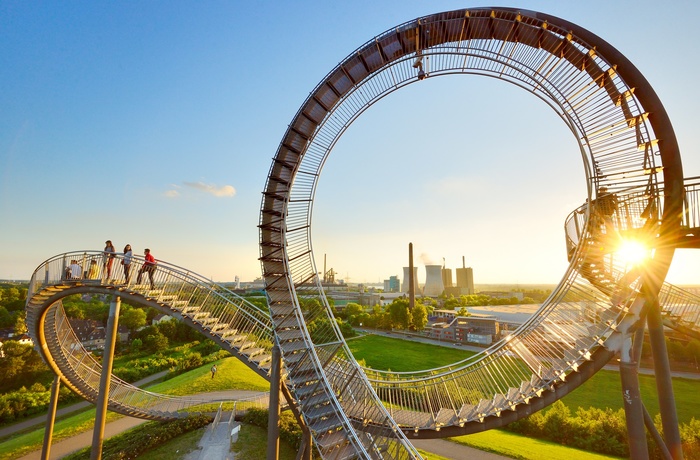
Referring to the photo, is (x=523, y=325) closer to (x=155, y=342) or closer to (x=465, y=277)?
(x=155, y=342)

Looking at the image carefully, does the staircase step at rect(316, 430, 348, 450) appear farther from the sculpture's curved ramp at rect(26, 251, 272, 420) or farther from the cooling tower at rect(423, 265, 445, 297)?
the cooling tower at rect(423, 265, 445, 297)

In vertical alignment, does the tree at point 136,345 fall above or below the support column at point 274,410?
A: below

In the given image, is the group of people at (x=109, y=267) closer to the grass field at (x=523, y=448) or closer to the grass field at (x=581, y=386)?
the grass field at (x=523, y=448)

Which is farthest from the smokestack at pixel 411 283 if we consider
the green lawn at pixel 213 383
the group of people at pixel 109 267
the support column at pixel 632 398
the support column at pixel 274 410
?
the support column at pixel 632 398

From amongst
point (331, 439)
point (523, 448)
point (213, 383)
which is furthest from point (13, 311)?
point (523, 448)

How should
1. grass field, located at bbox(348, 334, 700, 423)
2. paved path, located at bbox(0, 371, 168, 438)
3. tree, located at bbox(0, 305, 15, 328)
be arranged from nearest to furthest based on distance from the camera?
paved path, located at bbox(0, 371, 168, 438)
grass field, located at bbox(348, 334, 700, 423)
tree, located at bbox(0, 305, 15, 328)

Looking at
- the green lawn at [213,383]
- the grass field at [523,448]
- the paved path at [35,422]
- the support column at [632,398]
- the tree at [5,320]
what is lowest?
the paved path at [35,422]

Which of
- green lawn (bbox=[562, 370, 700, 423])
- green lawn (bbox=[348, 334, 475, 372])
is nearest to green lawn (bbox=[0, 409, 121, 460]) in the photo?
green lawn (bbox=[348, 334, 475, 372])
